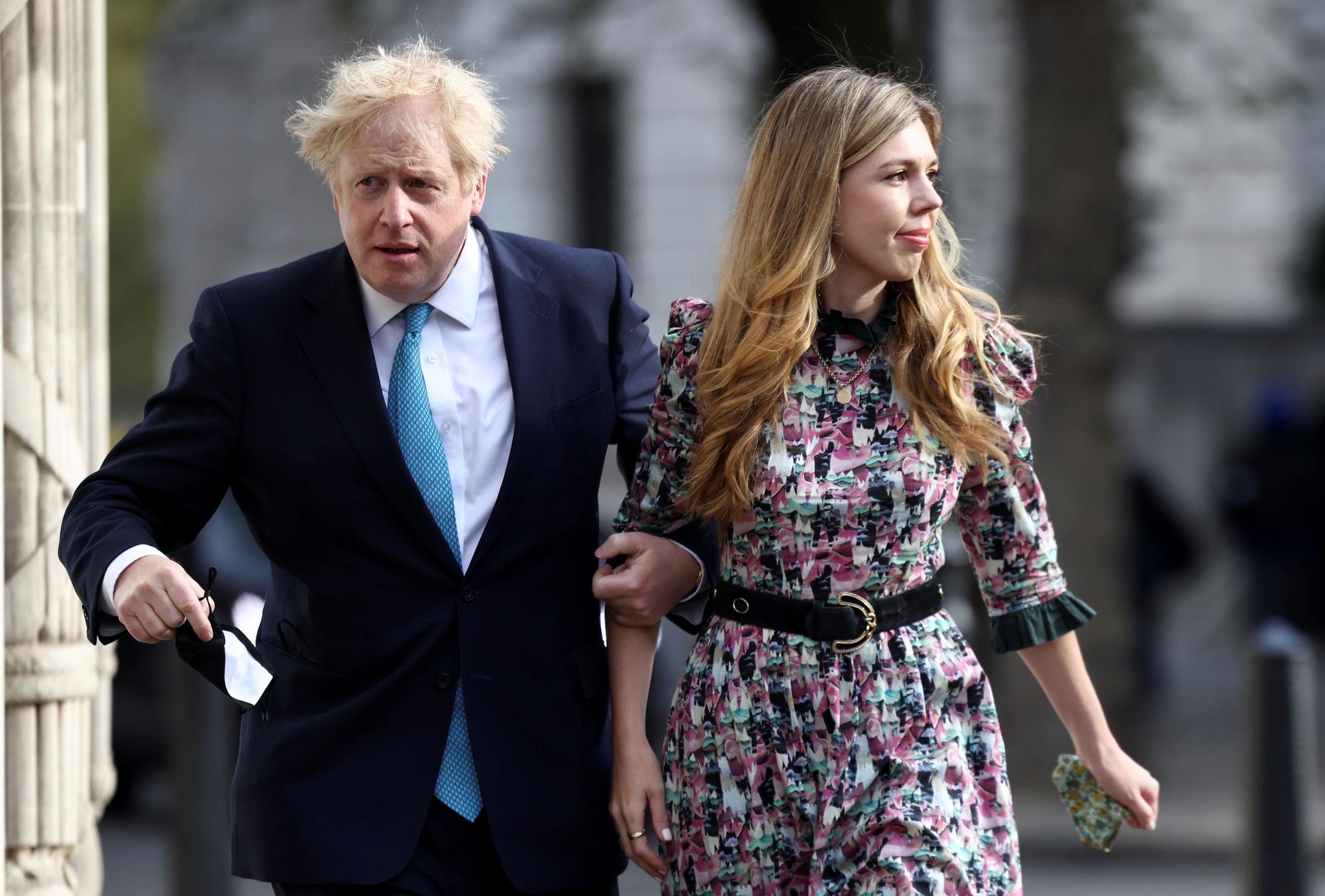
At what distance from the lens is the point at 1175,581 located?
15.3 meters

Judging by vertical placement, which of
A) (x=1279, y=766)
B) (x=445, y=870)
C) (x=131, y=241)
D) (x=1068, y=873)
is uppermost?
(x=131, y=241)

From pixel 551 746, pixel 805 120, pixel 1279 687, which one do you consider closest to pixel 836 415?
pixel 805 120

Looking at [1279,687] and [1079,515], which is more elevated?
[1079,515]

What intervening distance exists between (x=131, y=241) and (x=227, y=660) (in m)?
21.3

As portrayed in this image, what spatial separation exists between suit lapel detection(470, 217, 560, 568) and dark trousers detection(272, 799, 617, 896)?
0.44 meters

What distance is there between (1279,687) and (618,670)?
11.3 feet

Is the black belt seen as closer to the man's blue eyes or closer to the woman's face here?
the woman's face

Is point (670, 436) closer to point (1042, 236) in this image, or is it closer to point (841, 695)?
point (841, 695)

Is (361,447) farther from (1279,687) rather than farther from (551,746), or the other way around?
(1279,687)

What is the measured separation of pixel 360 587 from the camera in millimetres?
3256

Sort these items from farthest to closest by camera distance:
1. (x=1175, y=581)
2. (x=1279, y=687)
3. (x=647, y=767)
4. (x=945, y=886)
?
(x=1175, y=581) → (x=1279, y=687) → (x=647, y=767) → (x=945, y=886)

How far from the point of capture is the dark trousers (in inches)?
126

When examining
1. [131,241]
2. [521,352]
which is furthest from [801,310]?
[131,241]

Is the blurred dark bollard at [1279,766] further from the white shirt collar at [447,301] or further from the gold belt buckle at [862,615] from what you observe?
the white shirt collar at [447,301]
